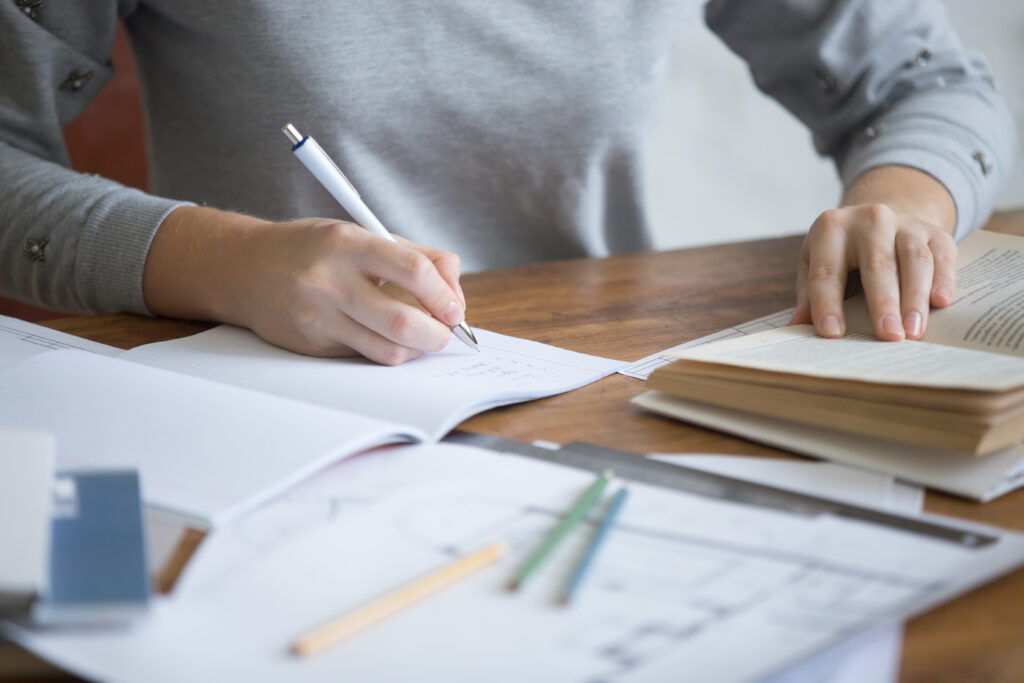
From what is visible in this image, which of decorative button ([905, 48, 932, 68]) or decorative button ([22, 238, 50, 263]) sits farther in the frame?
decorative button ([905, 48, 932, 68])

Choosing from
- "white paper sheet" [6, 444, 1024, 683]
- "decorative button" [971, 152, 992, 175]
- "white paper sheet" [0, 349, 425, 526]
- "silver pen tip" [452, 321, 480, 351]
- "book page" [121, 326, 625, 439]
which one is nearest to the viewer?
"white paper sheet" [6, 444, 1024, 683]

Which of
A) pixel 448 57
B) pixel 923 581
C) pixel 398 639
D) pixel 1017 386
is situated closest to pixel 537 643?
pixel 398 639

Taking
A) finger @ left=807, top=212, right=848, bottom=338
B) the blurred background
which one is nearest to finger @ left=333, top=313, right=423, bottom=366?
finger @ left=807, top=212, right=848, bottom=338

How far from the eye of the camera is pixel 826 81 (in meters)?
1.04

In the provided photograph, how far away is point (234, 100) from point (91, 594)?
28.2 inches

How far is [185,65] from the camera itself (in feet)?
3.06

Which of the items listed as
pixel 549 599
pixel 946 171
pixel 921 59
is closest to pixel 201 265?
pixel 549 599

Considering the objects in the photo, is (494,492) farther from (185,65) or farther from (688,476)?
(185,65)

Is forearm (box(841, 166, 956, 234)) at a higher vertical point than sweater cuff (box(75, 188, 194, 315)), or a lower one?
higher

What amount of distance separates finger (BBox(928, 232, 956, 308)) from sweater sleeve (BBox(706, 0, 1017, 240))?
0.80 ft

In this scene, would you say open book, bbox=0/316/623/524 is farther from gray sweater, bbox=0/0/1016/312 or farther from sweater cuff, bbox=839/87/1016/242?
sweater cuff, bbox=839/87/1016/242

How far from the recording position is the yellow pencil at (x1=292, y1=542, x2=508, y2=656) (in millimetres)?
307

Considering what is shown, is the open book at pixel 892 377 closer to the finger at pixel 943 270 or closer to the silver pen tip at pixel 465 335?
the finger at pixel 943 270

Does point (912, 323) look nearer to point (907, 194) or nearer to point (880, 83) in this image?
point (907, 194)
